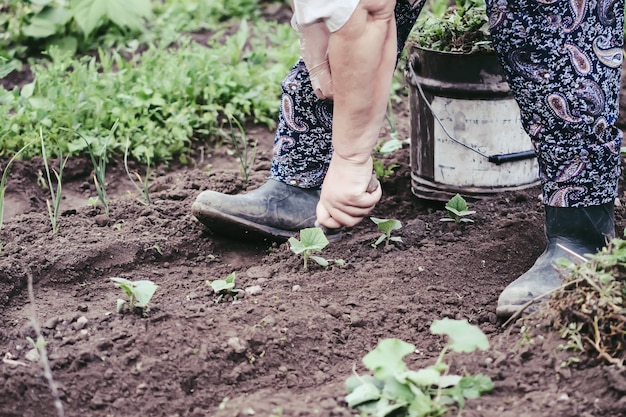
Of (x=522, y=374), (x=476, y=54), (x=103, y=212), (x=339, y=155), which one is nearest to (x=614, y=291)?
(x=522, y=374)

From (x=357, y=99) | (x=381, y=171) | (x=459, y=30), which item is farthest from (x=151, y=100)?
(x=357, y=99)

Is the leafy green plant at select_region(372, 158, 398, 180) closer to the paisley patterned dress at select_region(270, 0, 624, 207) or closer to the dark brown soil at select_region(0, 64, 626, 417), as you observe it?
the dark brown soil at select_region(0, 64, 626, 417)

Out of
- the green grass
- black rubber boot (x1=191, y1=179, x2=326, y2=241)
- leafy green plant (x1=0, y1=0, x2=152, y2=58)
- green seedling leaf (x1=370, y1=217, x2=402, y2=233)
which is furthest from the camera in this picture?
leafy green plant (x1=0, y1=0, x2=152, y2=58)

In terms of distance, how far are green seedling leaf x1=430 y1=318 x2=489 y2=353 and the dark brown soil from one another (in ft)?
0.36

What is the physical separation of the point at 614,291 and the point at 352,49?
700 mm

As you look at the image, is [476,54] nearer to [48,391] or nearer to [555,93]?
[555,93]

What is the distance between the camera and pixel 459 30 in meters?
2.75

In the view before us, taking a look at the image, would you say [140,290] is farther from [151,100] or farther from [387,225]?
[151,100]

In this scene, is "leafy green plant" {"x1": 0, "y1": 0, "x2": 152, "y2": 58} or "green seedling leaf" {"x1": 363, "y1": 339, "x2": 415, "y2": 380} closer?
"green seedling leaf" {"x1": 363, "y1": 339, "x2": 415, "y2": 380}

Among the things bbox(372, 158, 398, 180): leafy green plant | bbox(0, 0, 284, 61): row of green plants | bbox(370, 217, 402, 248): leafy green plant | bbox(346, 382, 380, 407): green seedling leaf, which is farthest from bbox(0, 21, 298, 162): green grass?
bbox(346, 382, 380, 407): green seedling leaf

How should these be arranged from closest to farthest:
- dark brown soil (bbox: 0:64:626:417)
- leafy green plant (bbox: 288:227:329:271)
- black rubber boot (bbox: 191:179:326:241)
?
1. dark brown soil (bbox: 0:64:626:417)
2. leafy green plant (bbox: 288:227:329:271)
3. black rubber boot (bbox: 191:179:326:241)

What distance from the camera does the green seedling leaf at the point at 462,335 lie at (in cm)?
167

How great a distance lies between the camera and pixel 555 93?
2.05 m

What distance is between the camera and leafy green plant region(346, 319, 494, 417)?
1644mm
